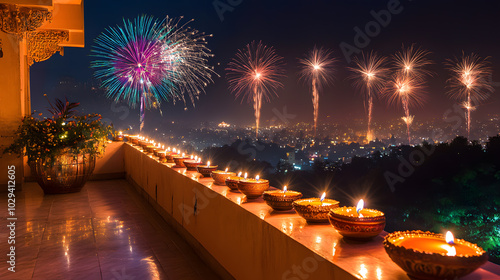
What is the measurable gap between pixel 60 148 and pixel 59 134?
20 centimetres

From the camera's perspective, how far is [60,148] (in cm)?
563

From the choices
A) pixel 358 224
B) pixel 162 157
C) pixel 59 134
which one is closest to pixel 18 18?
pixel 59 134

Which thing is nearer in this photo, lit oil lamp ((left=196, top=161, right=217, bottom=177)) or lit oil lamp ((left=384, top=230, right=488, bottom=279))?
lit oil lamp ((left=384, top=230, right=488, bottom=279))

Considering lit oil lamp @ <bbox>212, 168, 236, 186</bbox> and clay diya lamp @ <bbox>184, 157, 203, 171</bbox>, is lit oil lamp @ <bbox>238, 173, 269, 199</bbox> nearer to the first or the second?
lit oil lamp @ <bbox>212, 168, 236, 186</bbox>

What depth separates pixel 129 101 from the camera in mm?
12414

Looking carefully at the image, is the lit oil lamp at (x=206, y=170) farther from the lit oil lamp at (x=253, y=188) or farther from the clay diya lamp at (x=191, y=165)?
the lit oil lamp at (x=253, y=188)

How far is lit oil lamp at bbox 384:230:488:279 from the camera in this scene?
1073 mm

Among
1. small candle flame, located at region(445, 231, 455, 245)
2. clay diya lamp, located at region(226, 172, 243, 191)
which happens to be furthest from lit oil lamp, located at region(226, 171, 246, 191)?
small candle flame, located at region(445, 231, 455, 245)

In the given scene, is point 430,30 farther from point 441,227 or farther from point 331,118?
point 441,227

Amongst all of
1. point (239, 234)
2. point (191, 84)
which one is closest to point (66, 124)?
point (239, 234)

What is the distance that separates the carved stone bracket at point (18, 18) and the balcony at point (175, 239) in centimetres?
235

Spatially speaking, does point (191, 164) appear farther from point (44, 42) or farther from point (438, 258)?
point (44, 42)

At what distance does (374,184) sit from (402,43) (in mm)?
21027

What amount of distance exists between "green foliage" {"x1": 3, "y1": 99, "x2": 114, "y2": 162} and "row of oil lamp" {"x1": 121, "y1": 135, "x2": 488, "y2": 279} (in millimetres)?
3879
